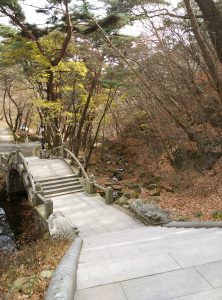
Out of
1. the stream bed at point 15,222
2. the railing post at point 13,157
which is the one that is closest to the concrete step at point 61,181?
the stream bed at point 15,222

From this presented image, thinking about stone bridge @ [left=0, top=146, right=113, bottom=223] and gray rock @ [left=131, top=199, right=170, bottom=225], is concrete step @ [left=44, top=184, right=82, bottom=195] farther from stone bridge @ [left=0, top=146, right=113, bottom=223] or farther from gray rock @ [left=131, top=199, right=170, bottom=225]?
gray rock @ [left=131, top=199, right=170, bottom=225]

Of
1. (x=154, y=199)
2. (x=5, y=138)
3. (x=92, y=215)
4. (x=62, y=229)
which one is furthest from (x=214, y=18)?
(x=5, y=138)

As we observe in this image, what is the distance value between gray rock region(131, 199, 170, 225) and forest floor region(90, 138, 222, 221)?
0.47 meters

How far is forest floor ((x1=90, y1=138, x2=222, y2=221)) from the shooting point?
40.4ft

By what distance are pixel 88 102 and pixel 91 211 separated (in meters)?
9.61

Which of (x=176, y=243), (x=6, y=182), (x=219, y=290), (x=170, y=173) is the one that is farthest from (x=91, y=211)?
(x=6, y=182)

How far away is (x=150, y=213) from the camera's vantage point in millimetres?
11828

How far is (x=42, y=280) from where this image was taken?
5062 mm

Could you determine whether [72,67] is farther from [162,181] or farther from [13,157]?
[162,181]

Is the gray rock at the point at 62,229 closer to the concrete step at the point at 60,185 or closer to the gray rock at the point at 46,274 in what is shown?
the gray rock at the point at 46,274

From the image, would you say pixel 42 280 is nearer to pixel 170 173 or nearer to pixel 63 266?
pixel 63 266

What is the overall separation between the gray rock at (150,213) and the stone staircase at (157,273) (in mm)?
5156

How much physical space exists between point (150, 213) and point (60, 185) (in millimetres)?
8463

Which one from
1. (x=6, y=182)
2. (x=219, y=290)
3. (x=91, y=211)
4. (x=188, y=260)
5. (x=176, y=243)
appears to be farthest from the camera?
(x=6, y=182)
